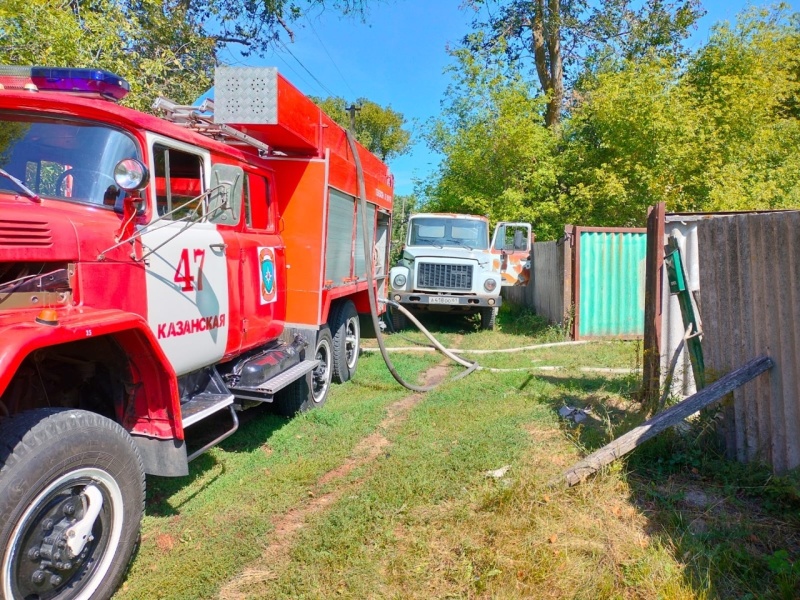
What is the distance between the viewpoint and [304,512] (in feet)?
12.4

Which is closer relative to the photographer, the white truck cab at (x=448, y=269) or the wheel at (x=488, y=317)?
the white truck cab at (x=448, y=269)

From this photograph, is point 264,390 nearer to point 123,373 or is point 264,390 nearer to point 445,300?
point 123,373

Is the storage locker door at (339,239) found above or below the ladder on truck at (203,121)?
below

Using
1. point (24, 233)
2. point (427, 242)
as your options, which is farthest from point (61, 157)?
point (427, 242)

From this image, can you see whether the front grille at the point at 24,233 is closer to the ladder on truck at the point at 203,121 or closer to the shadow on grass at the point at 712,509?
the ladder on truck at the point at 203,121

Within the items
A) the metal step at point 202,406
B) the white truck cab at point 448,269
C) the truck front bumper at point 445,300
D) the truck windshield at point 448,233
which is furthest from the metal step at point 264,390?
the truck windshield at point 448,233

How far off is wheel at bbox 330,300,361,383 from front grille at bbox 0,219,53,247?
167 inches

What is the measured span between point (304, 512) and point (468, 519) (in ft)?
3.62

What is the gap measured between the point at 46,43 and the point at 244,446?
194 inches

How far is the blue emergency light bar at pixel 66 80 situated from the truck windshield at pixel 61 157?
0.29 meters

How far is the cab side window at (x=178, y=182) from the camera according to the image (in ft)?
11.7

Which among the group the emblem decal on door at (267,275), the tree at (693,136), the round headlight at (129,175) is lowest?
the emblem decal on door at (267,275)

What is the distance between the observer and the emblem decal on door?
479cm

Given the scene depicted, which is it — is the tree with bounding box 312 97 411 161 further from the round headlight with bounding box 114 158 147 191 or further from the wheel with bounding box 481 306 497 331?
the round headlight with bounding box 114 158 147 191
